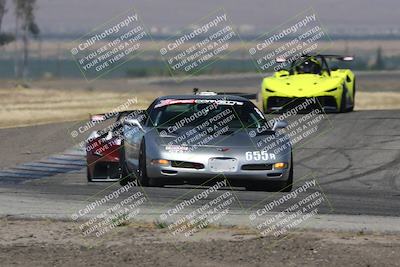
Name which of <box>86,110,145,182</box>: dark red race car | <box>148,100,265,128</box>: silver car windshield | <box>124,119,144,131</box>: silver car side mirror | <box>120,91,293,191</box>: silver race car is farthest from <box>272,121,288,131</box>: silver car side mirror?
<box>86,110,145,182</box>: dark red race car

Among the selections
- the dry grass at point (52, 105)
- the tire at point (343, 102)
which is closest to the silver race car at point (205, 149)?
the tire at point (343, 102)

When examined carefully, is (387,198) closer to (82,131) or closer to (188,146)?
(188,146)

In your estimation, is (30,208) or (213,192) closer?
(30,208)

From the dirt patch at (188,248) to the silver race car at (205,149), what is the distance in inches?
139

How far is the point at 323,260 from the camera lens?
30.1 ft

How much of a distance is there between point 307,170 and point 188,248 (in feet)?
30.5

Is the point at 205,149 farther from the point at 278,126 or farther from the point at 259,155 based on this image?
the point at 278,126

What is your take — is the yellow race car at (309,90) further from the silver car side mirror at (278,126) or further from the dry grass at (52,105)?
the silver car side mirror at (278,126)

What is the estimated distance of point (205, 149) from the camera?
14414 millimetres

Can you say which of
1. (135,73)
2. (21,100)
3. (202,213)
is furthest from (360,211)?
(135,73)

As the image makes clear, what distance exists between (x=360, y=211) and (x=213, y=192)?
2.24 meters

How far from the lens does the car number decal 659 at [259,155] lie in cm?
1445

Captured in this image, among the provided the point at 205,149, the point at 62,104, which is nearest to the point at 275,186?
the point at 205,149

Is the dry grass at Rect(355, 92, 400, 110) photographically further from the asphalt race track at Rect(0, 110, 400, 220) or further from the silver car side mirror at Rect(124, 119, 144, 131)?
the silver car side mirror at Rect(124, 119, 144, 131)
